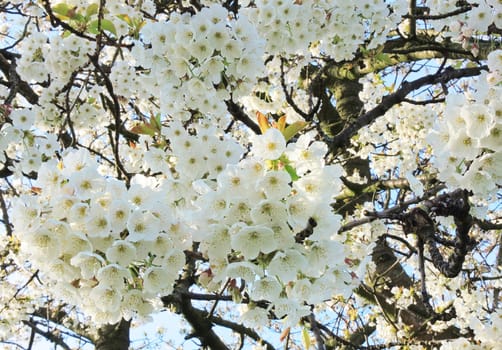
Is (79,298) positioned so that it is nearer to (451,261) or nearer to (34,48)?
(451,261)

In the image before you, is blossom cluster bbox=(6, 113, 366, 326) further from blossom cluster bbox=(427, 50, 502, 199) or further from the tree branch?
the tree branch

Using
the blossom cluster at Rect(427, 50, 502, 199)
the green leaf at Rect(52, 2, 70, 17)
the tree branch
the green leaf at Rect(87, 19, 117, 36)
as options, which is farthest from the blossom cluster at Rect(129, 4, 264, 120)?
the tree branch

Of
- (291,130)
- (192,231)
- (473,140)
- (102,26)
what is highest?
(102,26)

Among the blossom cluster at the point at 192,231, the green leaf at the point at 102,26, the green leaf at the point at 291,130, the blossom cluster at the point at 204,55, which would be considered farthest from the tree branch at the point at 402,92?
the blossom cluster at the point at 192,231

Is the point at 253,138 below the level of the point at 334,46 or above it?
below

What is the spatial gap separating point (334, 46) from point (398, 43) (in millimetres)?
1460

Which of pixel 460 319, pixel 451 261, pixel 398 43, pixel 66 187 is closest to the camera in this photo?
pixel 66 187

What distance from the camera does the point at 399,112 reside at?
572 centimetres

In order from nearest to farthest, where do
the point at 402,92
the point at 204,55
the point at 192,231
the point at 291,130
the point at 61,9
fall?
1. the point at 192,231
2. the point at 291,130
3. the point at 204,55
4. the point at 61,9
5. the point at 402,92

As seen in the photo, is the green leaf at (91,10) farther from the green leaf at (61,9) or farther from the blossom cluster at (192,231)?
the blossom cluster at (192,231)

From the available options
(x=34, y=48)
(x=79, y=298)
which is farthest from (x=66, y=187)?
(x=34, y=48)

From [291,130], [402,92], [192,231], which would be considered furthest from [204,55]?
[402,92]

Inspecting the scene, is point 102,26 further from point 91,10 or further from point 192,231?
point 192,231

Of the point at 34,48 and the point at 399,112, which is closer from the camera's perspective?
the point at 34,48
